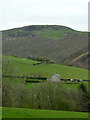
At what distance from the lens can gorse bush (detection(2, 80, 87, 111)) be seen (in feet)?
86.5

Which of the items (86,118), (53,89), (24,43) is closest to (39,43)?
(24,43)

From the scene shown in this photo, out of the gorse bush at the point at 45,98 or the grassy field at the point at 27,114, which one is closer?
the grassy field at the point at 27,114

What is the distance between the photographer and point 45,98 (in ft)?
88.8

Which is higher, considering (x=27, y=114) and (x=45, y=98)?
(x=27, y=114)

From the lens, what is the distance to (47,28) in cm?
19762

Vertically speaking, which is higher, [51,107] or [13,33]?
[13,33]

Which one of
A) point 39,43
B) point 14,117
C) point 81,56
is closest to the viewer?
point 14,117

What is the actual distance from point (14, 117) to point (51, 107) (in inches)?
486

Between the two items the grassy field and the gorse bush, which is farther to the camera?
the gorse bush

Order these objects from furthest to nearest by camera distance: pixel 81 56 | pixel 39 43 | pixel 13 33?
1. pixel 13 33
2. pixel 39 43
3. pixel 81 56

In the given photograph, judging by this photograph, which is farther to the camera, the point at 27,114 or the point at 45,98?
the point at 45,98

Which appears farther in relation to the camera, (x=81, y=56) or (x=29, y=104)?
(x=81, y=56)

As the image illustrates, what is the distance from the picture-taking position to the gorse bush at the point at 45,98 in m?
26.4

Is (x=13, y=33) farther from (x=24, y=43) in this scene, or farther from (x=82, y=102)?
(x=82, y=102)
